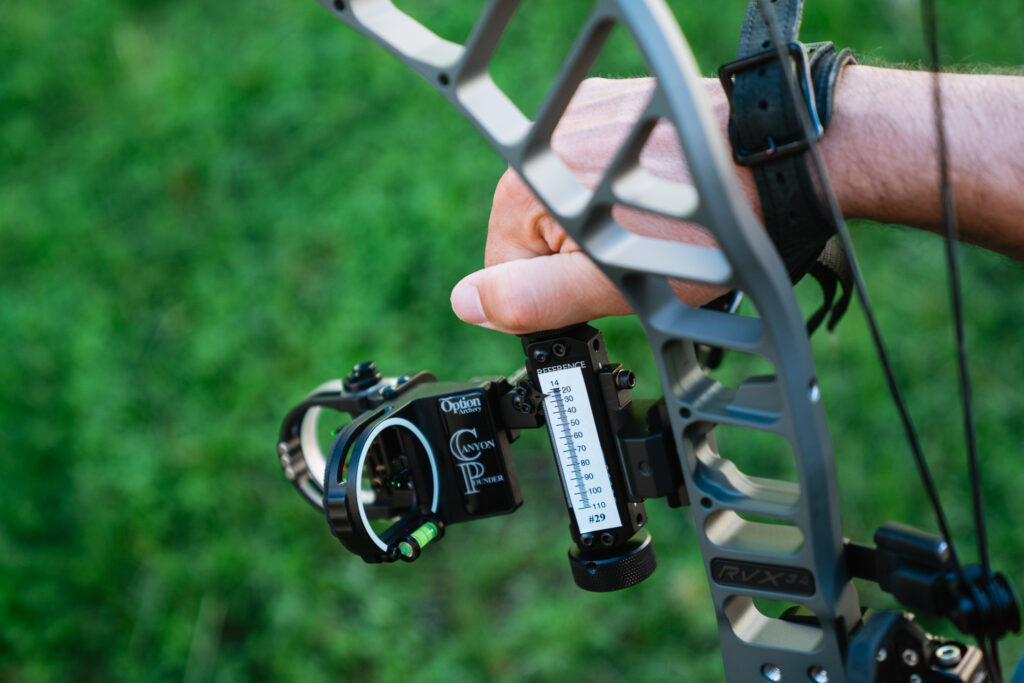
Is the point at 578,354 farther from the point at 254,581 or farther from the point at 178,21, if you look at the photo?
the point at 178,21

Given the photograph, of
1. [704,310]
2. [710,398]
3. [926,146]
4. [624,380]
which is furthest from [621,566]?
[926,146]

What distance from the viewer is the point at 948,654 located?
129 cm

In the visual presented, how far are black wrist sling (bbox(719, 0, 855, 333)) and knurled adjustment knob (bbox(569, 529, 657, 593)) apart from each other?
1.56 feet

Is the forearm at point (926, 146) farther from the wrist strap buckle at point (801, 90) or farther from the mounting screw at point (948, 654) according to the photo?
the mounting screw at point (948, 654)

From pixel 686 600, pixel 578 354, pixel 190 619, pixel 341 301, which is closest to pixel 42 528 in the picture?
pixel 190 619

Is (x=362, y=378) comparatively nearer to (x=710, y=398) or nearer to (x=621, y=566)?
(x=621, y=566)

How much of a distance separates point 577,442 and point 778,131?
0.51 m

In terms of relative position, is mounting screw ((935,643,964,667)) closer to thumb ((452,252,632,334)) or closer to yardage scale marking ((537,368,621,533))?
yardage scale marking ((537,368,621,533))

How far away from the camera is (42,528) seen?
3430 millimetres

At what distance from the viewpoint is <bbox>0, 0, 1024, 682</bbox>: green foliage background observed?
10.3 ft

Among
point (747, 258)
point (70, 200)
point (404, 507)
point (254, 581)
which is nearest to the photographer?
point (747, 258)

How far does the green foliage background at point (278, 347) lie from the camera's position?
3.15 metres

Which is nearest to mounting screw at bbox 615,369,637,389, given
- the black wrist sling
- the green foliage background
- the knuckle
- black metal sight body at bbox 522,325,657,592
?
black metal sight body at bbox 522,325,657,592

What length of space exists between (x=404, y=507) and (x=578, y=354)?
0.44 meters
